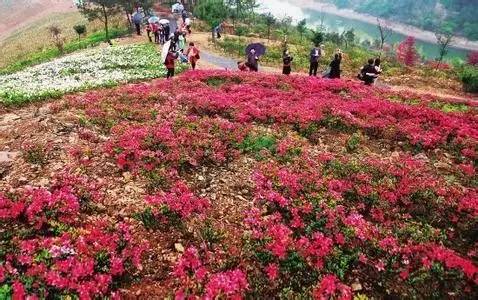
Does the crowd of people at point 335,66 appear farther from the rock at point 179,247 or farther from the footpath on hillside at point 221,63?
the rock at point 179,247

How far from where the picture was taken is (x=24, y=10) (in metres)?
134

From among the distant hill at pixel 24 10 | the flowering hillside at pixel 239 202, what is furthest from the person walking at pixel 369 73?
the distant hill at pixel 24 10

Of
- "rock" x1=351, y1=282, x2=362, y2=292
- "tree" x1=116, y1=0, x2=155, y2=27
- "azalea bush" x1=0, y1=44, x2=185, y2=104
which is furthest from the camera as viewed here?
"tree" x1=116, y1=0, x2=155, y2=27

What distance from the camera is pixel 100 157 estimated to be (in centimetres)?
1571

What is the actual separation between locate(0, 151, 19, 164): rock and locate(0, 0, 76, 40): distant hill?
10867 cm

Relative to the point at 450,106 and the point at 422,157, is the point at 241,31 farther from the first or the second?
the point at 422,157

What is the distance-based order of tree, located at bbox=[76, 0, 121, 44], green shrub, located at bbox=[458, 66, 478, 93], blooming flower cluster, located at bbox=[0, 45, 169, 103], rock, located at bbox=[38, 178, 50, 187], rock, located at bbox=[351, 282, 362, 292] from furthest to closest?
1. tree, located at bbox=[76, 0, 121, 44]
2. green shrub, located at bbox=[458, 66, 478, 93]
3. blooming flower cluster, located at bbox=[0, 45, 169, 103]
4. rock, located at bbox=[38, 178, 50, 187]
5. rock, located at bbox=[351, 282, 362, 292]

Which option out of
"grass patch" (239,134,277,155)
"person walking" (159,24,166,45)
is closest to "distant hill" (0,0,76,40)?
"person walking" (159,24,166,45)

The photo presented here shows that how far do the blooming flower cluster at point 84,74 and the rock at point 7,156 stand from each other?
808 cm

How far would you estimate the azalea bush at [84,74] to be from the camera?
81.6 ft

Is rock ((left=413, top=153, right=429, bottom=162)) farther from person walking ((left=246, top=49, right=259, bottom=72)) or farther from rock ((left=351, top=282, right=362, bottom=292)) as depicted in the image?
person walking ((left=246, top=49, right=259, bottom=72))

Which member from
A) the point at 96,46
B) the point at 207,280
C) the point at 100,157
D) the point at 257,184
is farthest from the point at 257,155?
the point at 96,46

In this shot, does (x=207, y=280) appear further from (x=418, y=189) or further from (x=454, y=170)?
(x=454, y=170)

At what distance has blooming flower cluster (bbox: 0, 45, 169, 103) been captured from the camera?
25.2 metres
